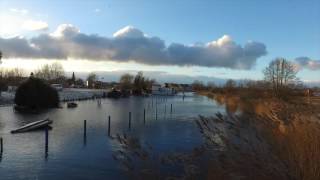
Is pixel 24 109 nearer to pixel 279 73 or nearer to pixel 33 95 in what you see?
pixel 33 95

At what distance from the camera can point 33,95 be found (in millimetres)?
76375

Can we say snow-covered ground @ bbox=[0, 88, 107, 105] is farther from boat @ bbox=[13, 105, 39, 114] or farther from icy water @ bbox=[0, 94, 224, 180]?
icy water @ bbox=[0, 94, 224, 180]

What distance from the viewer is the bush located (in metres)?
75.2

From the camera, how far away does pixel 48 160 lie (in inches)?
1100

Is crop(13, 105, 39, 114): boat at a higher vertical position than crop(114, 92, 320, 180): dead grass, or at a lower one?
lower

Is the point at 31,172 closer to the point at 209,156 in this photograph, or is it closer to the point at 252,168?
the point at 209,156

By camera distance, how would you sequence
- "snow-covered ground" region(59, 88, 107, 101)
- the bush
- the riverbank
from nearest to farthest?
the riverbank < the bush < "snow-covered ground" region(59, 88, 107, 101)

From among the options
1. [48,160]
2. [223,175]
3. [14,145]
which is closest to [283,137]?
[223,175]

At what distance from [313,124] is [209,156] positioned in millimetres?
2596

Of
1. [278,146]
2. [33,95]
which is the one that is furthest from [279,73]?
[278,146]

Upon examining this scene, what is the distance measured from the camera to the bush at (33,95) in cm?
7525

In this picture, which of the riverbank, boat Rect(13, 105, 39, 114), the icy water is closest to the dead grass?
the riverbank

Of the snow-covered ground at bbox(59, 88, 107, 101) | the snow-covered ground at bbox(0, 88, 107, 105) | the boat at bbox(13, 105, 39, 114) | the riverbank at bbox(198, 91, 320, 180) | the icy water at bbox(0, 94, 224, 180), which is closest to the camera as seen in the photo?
the riverbank at bbox(198, 91, 320, 180)

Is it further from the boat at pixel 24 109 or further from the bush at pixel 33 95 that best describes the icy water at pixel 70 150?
the bush at pixel 33 95
